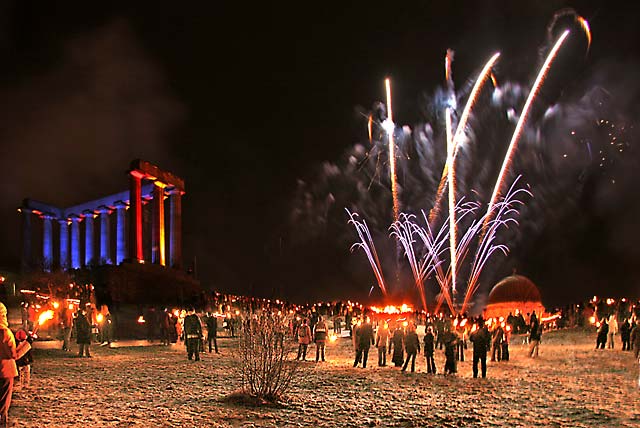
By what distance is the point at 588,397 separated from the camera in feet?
52.0

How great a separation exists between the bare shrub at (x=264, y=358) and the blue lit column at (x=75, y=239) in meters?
67.6

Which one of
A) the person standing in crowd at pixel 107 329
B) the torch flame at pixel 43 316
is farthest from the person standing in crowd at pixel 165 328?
the torch flame at pixel 43 316

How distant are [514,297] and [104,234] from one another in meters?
47.0

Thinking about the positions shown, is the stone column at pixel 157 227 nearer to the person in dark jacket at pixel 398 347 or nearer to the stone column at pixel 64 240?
the stone column at pixel 64 240

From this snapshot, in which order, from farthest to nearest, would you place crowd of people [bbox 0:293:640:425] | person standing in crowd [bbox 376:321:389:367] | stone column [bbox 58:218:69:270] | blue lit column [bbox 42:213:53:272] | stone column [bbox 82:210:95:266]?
stone column [bbox 58:218:69:270], stone column [bbox 82:210:95:266], blue lit column [bbox 42:213:53:272], person standing in crowd [bbox 376:321:389:367], crowd of people [bbox 0:293:640:425]

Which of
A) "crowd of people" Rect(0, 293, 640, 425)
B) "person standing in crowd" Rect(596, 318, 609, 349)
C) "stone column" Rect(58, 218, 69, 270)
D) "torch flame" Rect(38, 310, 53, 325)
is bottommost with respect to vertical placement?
"person standing in crowd" Rect(596, 318, 609, 349)

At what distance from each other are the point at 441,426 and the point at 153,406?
5.73 meters

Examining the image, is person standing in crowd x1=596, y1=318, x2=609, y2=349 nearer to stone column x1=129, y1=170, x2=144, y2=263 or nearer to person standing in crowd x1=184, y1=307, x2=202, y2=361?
person standing in crowd x1=184, y1=307, x2=202, y2=361

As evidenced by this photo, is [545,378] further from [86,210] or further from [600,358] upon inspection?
[86,210]

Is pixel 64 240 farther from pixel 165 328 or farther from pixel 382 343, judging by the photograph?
pixel 382 343

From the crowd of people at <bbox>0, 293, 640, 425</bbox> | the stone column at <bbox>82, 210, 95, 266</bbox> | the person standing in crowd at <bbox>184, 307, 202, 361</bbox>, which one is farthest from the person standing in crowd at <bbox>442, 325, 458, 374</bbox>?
the stone column at <bbox>82, 210, 95, 266</bbox>

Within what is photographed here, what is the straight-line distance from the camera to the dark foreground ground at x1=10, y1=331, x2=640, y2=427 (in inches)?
492

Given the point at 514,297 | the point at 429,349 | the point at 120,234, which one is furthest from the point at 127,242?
the point at 429,349

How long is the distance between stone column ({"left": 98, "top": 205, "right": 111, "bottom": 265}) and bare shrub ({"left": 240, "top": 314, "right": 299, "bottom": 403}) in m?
64.8
